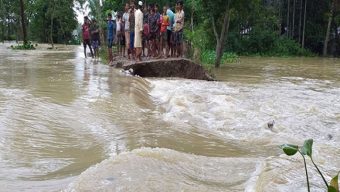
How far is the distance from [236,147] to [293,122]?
1.86 m

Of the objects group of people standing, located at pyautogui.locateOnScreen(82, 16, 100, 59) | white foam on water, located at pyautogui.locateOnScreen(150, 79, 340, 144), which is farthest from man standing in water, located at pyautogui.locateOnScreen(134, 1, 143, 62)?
group of people standing, located at pyautogui.locateOnScreen(82, 16, 100, 59)

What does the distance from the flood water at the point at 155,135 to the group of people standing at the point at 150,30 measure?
2.36 metres

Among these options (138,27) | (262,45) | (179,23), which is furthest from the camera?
(262,45)

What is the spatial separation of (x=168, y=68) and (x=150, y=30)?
1492mm

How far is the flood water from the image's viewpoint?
3668mm

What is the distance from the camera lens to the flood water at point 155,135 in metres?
3.67

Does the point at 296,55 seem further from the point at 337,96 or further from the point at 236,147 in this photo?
the point at 236,147

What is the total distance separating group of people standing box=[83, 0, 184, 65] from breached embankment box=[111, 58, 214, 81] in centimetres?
72

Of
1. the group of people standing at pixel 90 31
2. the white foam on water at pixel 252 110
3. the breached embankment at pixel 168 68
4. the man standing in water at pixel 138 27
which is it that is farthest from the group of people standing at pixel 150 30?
the white foam on water at pixel 252 110

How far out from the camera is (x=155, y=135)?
554 cm

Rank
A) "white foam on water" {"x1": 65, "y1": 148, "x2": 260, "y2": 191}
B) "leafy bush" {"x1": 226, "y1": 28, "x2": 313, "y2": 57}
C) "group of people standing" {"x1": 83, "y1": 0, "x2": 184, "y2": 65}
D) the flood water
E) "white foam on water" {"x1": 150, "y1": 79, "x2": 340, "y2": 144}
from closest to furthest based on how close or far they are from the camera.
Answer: "white foam on water" {"x1": 65, "y1": 148, "x2": 260, "y2": 191}, the flood water, "white foam on water" {"x1": 150, "y1": 79, "x2": 340, "y2": 144}, "group of people standing" {"x1": 83, "y1": 0, "x2": 184, "y2": 65}, "leafy bush" {"x1": 226, "y1": 28, "x2": 313, "y2": 57}

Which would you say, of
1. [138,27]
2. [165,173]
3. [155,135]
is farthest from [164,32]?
[165,173]

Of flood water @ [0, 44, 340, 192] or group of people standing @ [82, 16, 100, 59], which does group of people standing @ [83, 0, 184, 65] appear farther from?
flood water @ [0, 44, 340, 192]

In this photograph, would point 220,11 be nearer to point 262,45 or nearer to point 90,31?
point 90,31
